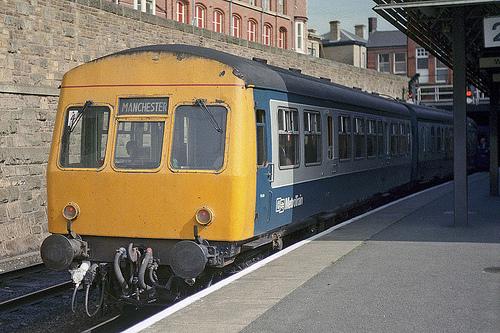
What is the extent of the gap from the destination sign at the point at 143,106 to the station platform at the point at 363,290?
220 centimetres

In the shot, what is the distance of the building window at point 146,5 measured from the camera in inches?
1459

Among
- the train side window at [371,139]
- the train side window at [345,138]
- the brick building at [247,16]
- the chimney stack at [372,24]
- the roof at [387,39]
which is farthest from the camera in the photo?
the chimney stack at [372,24]

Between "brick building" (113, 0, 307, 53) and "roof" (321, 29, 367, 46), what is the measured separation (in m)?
16.8

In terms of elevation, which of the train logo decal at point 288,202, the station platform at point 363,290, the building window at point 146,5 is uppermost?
the building window at point 146,5

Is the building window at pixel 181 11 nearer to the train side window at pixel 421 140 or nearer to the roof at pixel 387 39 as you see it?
the train side window at pixel 421 140

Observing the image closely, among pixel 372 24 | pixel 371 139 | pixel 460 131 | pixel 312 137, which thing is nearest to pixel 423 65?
pixel 372 24

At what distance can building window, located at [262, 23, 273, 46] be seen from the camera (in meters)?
51.6

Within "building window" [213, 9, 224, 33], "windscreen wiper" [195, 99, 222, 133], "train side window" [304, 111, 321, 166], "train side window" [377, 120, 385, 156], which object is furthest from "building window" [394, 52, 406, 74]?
"windscreen wiper" [195, 99, 222, 133]

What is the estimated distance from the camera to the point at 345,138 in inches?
552

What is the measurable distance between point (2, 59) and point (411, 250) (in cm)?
856

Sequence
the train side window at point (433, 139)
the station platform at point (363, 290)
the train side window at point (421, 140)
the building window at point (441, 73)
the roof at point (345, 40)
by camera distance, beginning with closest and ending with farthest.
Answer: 1. the station platform at point (363, 290)
2. the train side window at point (421, 140)
3. the train side window at point (433, 139)
4. the building window at point (441, 73)
5. the roof at point (345, 40)

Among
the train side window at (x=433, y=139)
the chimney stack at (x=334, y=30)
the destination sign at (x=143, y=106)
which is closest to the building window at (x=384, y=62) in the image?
the chimney stack at (x=334, y=30)

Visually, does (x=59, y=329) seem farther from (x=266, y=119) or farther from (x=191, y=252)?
(x=266, y=119)

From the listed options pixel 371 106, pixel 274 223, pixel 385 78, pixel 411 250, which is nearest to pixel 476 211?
pixel 371 106
